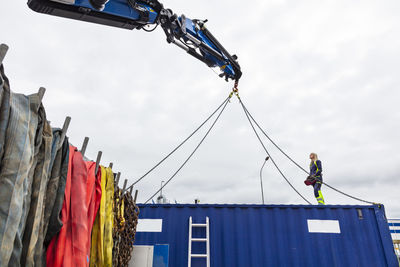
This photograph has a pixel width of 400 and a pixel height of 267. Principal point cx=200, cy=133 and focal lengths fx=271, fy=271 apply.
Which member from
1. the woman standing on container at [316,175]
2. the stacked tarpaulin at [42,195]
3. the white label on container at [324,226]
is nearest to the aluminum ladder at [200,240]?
the white label on container at [324,226]

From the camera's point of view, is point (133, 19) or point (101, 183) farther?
point (133, 19)

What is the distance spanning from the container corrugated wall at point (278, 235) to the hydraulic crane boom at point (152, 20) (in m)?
3.47

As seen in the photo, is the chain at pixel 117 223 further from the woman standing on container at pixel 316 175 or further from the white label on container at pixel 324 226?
the woman standing on container at pixel 316 175

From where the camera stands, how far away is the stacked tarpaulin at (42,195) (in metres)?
1.67

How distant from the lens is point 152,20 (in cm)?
Answer: 466

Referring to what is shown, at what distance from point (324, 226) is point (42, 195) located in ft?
20.5

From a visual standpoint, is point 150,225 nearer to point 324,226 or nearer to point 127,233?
point 127,233

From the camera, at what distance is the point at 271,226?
646cm

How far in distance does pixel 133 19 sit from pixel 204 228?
4.82 metres

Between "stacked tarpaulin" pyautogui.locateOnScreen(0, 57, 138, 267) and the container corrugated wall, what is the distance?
377 cm

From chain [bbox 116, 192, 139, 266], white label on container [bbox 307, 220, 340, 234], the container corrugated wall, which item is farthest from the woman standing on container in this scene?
chain [bbox 116, 192, 139, 266]

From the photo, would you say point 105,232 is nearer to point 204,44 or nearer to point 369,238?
point 204,44

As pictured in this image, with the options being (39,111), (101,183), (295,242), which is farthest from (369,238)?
(39,111)

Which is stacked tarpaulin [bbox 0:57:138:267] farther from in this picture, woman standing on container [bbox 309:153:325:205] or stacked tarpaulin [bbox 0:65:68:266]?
woman standing on container [bbox 309:153:325:205]
